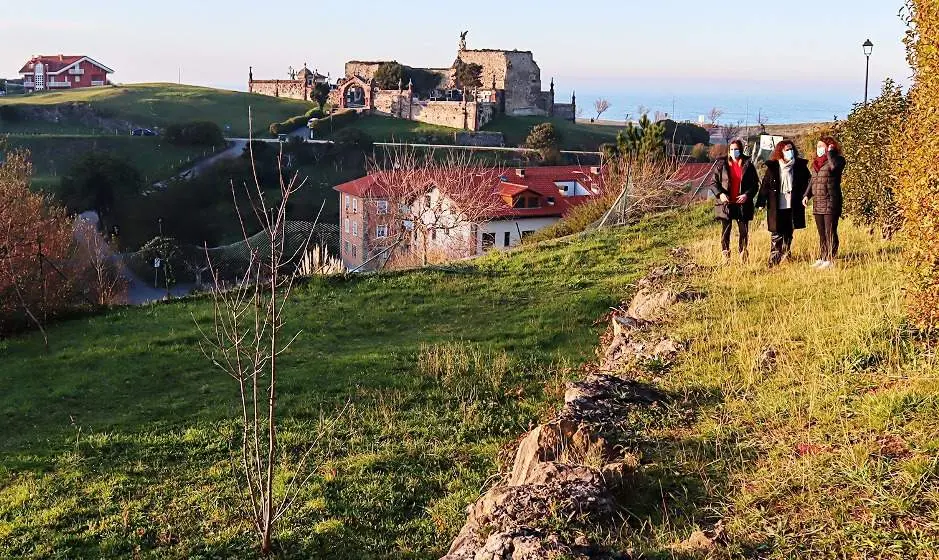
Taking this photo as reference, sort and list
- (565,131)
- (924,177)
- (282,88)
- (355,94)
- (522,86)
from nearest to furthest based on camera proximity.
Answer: (924,177), (565,131), (522,86), (355,94), (282,88)

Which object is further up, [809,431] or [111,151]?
[111,151]

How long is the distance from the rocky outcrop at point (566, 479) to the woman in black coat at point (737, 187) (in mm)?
3601

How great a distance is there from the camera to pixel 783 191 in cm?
927

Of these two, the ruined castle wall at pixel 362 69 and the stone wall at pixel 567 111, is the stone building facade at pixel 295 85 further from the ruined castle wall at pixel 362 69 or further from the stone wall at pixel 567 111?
the stone wall at pixel 567 111

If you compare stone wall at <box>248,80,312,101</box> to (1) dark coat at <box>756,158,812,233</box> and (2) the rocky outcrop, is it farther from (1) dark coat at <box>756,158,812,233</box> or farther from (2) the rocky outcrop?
(2) the rocky outcrop

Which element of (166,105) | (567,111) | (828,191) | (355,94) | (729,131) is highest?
(355,94)

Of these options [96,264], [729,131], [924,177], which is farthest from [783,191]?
[729,131]

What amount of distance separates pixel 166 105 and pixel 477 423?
76846 millimetres

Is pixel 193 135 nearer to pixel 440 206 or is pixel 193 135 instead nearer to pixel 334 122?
pixel 334 122

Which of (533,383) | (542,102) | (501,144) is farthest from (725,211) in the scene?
(542,102)

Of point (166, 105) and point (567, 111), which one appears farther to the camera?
point (567, 111)

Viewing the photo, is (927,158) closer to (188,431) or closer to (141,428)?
(188,431)

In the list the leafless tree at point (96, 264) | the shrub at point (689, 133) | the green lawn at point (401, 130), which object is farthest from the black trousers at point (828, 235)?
the green lawn at point (401, 130)

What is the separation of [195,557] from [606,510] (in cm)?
283
